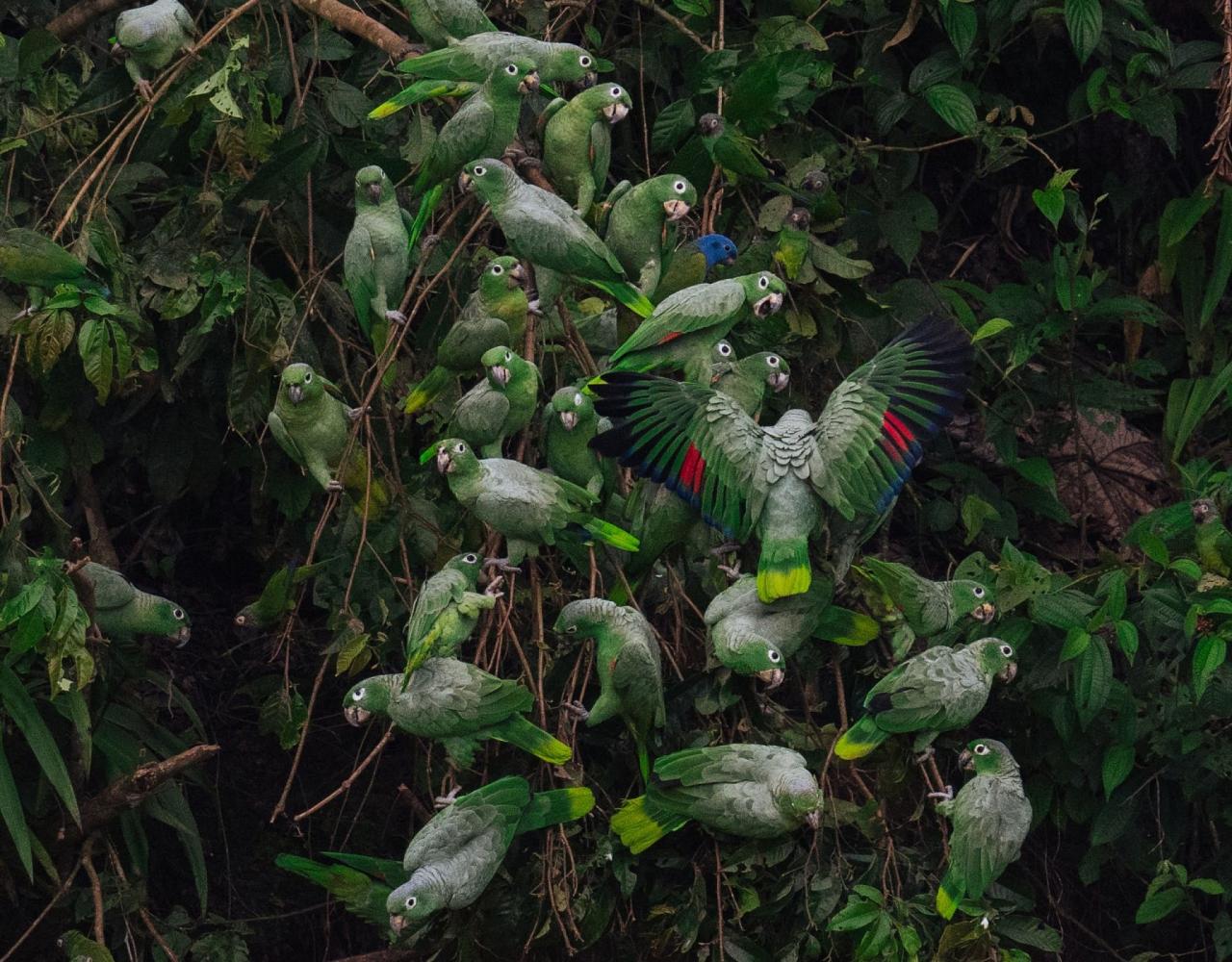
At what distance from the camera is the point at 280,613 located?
347 centimetres

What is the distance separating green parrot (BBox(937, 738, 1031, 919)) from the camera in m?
3.01

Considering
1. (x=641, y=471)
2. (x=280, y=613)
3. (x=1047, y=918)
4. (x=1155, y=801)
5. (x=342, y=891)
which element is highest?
(x=641, y=471)

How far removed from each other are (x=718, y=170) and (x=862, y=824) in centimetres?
138

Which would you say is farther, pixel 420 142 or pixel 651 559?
pixel 420 142

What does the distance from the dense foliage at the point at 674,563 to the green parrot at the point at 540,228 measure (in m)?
0.20

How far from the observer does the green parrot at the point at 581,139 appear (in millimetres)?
3357

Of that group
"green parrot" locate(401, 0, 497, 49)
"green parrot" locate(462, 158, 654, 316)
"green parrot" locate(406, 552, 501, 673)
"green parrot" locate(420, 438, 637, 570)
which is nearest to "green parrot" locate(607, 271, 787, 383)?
"green parrot" locate(462, 158, 654, 316)

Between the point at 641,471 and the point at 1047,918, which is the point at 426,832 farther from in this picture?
the point at 1047,918

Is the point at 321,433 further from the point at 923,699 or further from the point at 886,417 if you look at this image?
the point at 923,699

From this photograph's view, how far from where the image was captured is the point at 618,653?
2998 mm

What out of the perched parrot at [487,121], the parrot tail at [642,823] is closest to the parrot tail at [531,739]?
the parrot tail at [642,823]

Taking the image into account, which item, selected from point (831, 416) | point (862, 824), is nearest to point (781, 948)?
point (862, 824)

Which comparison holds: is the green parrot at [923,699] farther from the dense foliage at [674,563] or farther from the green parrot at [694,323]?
the green parrot at [694,323]

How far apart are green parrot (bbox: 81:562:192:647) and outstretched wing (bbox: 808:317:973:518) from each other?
4.91 ft
